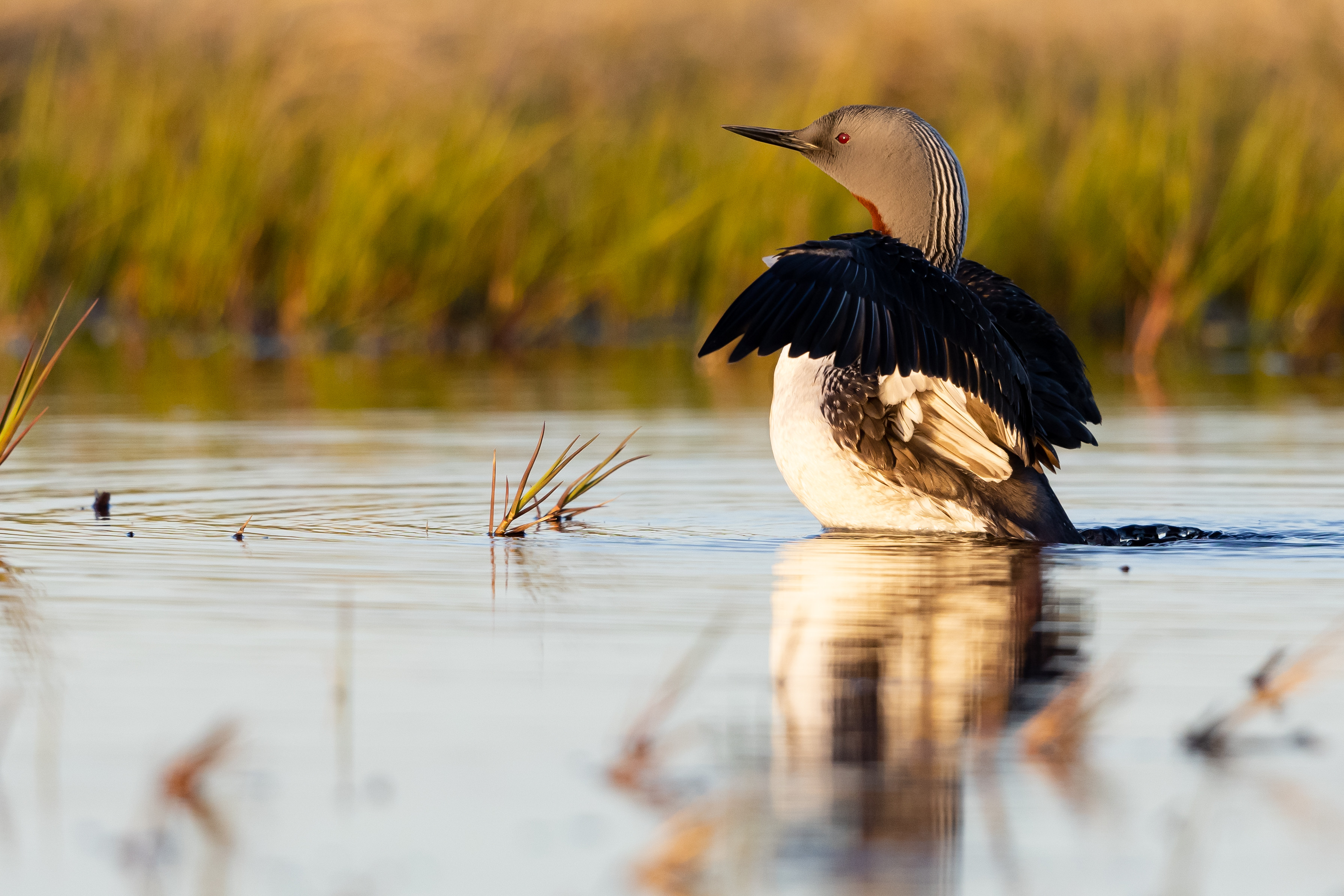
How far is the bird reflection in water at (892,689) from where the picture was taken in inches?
111

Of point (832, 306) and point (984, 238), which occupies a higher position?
point (984, 238)

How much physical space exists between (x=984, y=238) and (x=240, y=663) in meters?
10.6

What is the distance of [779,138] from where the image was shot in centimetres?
716

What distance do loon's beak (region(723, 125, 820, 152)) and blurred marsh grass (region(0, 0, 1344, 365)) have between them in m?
6.35

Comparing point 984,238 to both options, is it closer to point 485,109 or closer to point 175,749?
point 485,109

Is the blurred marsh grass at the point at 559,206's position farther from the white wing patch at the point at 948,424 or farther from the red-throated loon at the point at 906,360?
the white wing patch at the point at 948,424

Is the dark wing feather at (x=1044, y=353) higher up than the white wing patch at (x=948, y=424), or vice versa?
the dark wing feather at (x=1044, y=353)

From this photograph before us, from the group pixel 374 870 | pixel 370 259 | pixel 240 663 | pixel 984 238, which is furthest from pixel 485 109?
pixel 374 870

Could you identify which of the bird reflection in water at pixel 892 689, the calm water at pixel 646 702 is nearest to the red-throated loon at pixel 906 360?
the calm water at pixel 646 702

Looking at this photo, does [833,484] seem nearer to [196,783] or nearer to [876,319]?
[876,319]

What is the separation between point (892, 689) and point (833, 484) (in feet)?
8.11

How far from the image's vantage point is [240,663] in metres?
3.96

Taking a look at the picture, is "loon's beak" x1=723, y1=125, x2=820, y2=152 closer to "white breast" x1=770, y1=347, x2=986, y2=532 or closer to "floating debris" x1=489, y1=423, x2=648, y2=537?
"white breast" x1=770, y1=347, x2=986, y2=532

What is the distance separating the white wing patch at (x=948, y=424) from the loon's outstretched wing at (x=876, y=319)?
18 cm
